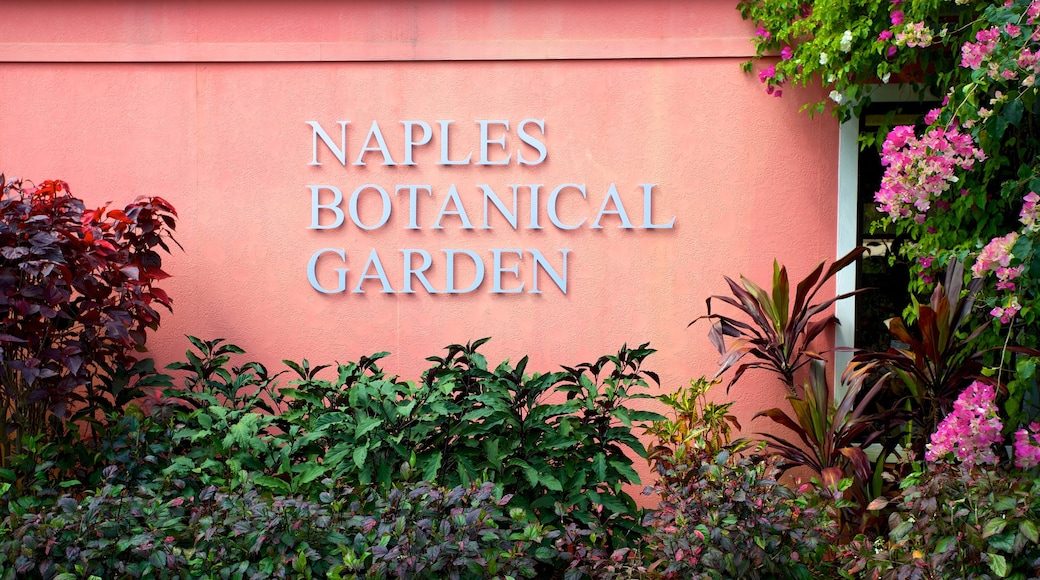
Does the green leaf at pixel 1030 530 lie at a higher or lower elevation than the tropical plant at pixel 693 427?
lower

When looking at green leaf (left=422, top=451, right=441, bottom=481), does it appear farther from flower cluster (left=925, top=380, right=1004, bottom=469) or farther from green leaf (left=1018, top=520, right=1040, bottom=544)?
green leaf (left=1018, top=520, right=1040, bottom=544)

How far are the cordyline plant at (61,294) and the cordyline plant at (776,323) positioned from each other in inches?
105

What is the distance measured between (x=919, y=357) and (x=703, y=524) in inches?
60.5

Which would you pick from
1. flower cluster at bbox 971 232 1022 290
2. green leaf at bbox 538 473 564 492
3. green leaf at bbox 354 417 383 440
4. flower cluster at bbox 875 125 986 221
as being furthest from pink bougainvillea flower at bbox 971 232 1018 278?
green leaf at bbox 354 417 383 440

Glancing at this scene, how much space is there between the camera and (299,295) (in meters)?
4.55

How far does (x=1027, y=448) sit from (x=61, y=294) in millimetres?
3866

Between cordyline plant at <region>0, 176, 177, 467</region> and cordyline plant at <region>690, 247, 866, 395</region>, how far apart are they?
2.66 metres

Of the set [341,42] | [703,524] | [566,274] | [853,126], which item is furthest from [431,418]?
[853,126]

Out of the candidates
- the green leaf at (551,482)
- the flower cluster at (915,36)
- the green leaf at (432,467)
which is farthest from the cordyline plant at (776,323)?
the green leaf at (432,467)

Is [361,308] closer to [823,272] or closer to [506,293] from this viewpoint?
[506,293]

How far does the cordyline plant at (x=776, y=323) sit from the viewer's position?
4.14 meters

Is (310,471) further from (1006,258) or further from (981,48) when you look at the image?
(981,48)

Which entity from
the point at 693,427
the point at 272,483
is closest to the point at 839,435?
the point at 693,427

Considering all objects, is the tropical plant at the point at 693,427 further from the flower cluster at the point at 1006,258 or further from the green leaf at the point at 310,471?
the green leaf at the point at 310,471
